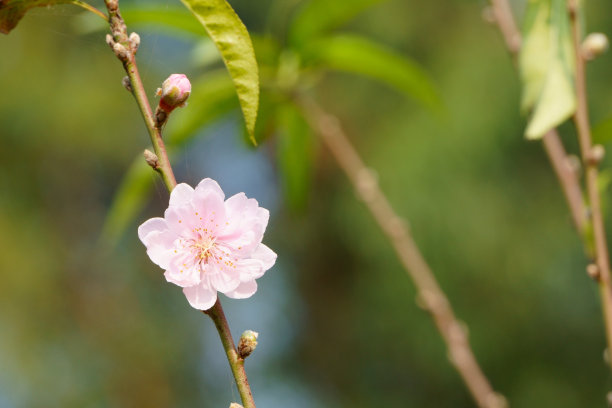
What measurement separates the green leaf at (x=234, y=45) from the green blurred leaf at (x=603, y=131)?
43 centimetres

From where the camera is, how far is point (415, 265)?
38.0 inches

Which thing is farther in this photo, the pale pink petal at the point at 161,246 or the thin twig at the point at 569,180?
the thin twig at the point at 569,180

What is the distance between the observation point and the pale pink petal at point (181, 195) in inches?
16.7

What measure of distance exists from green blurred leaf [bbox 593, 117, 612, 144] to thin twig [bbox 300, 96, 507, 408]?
11.3 inches

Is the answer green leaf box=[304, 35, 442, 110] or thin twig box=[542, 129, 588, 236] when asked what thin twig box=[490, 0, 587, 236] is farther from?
green leaf box=[304, 35, 442, 110]

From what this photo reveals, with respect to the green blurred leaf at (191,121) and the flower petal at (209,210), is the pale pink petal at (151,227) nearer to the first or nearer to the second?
the flower petal at (209,210)

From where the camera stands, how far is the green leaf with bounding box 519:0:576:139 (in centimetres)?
56

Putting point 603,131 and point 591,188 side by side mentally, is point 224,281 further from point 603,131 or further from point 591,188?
point 603,131

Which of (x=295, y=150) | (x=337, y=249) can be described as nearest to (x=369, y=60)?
(x=295, y=150)

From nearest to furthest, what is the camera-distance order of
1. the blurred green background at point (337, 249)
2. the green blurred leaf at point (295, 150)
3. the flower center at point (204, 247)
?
1. the flower center at point (204, 247)
2. the green blurred leaf at point (295, 150)
3. the blurred green background at point (337, 249)

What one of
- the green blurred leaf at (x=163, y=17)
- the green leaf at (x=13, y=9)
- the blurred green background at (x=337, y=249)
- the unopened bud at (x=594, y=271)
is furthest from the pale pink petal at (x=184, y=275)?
the blurred green background at (x=337, y=249)

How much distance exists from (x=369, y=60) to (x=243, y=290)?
66 centimetres

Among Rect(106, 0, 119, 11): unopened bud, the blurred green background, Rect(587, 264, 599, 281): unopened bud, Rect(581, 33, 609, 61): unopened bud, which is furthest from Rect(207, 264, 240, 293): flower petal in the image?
the blurred green background

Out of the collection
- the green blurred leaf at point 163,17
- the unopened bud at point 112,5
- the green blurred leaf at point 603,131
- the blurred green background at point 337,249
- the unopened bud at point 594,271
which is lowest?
the unopened bud at point 594,271
